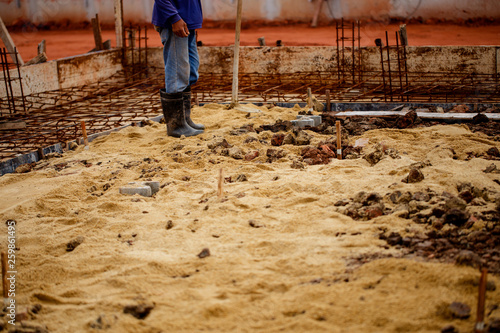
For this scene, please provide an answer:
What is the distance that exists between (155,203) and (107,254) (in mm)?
804

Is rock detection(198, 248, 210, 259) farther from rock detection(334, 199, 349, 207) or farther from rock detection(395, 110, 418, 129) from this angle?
rock detection(395, 110, 418, 129)

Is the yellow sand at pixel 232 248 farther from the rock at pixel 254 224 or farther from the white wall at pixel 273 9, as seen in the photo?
the white wall at pixel 273 9

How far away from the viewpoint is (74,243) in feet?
9.88

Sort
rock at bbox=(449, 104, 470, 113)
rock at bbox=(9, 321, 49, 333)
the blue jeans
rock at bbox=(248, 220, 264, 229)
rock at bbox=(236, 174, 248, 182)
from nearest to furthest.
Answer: rock at bbox=(9, 321, 49, 333), rock at bbox=(248, 220, 264, 229), rock at bbox=(236, 174, 248, 182), the blue jeans, rock at bbox=(449, 104, 470, 113)

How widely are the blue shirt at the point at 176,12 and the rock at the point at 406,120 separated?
2.41 metres

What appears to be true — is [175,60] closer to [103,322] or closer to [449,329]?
[103,322]

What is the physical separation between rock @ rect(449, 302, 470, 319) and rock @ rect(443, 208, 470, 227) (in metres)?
0.84

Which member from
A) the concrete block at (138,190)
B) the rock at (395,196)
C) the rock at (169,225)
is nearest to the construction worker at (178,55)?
the concrete block at (138,190)

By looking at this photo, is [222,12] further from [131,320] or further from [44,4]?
[131,320]

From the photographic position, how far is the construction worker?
507 cm

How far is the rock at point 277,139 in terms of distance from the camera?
4977 millimetres

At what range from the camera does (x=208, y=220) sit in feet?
10.6

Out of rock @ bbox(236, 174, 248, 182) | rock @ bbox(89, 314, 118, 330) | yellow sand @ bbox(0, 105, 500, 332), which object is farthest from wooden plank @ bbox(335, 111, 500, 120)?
rock @ bbox(89, 314, 118, 330)

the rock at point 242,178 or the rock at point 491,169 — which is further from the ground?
the rock at point 491,169
